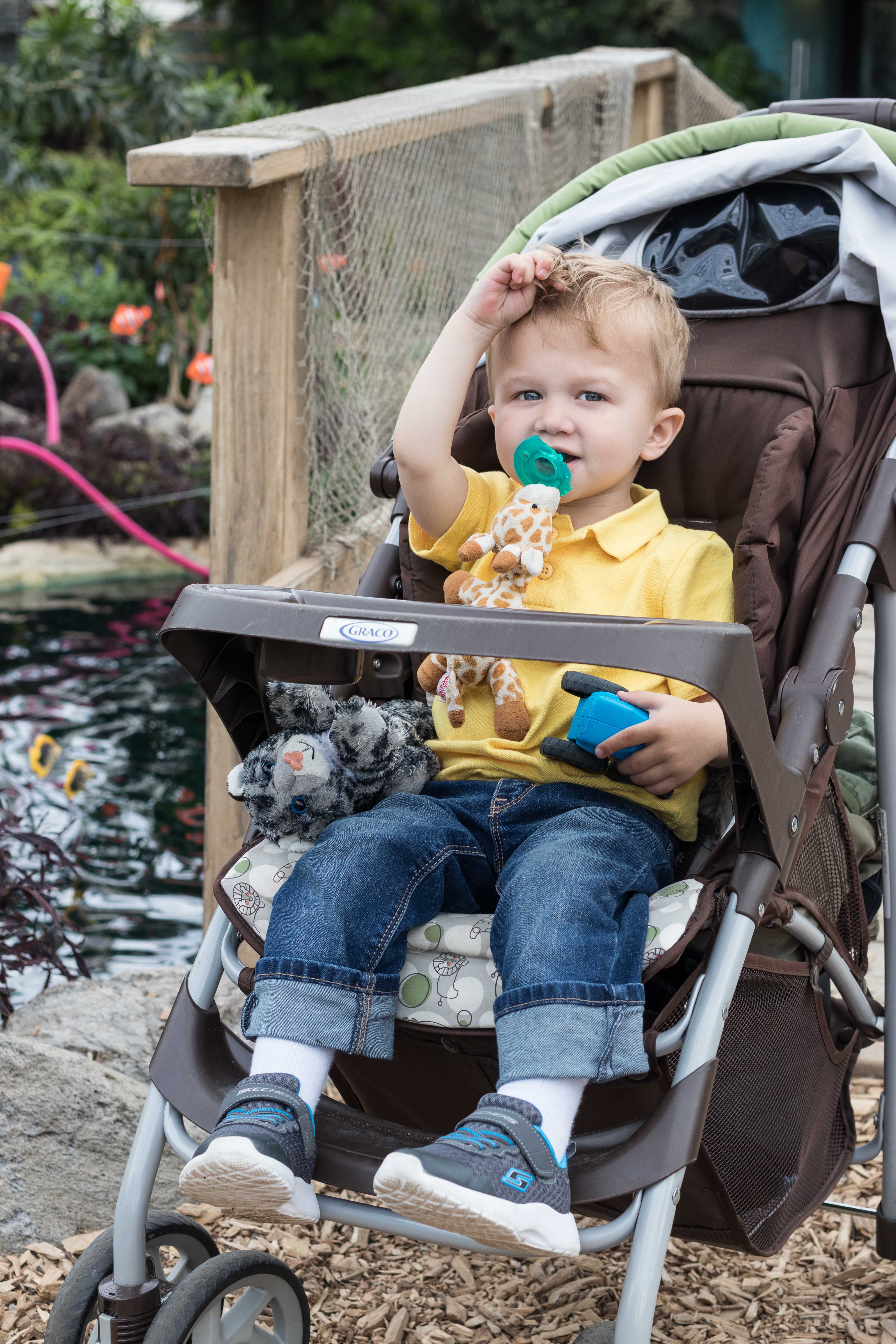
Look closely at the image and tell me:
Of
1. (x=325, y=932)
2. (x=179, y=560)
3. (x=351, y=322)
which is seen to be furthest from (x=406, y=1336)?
(x=179, y=560)

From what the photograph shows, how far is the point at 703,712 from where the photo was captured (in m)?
1.64

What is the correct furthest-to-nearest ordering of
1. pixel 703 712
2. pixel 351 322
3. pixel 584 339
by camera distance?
pixel 351 322 < pixel 584 339 < pixel 703 712

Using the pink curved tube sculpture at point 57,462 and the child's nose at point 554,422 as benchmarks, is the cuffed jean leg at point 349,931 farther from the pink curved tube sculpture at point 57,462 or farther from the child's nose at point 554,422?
the pink curved tube sculpture at point 57,462

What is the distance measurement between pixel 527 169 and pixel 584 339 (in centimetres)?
285

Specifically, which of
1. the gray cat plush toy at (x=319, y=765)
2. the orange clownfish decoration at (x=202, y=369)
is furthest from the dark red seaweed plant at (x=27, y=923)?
the orange clownfish decoration at (x=202, y=369)

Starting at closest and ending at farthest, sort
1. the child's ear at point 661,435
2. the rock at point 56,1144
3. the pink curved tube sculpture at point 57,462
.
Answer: the child's ear at point 661,435 < the rock at point 56,1144 < the pink curved tube sculpture at point 57,462

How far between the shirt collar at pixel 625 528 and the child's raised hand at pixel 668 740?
0.99ft

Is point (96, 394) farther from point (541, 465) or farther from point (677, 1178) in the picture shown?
point (677, 1178)

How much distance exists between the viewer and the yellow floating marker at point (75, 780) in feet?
13.7

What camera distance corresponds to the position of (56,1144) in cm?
214

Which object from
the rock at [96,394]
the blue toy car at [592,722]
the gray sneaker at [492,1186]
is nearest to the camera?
the gray sneaker at [492,1186]

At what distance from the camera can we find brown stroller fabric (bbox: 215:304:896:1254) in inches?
61.4

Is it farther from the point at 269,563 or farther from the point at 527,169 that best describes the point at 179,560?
the point at 269,563

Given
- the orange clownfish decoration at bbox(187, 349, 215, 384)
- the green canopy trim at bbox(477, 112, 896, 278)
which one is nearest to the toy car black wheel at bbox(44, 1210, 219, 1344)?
the green canopy trim at bbox(477, 112, 896, 278)
